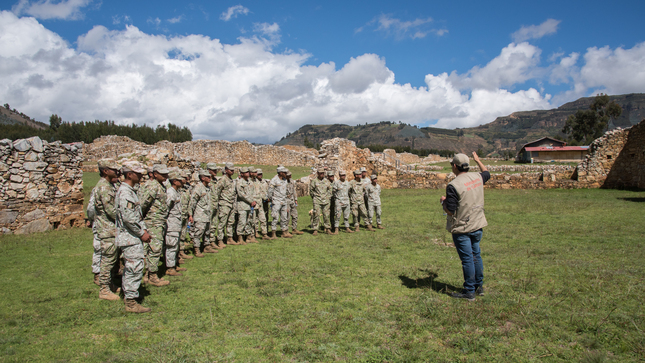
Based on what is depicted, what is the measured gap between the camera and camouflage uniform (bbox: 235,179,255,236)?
8.80 meters

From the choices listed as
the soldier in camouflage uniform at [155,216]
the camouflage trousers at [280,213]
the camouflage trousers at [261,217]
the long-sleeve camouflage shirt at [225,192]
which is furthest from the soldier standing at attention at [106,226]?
the camouflage trousers at [280,213]

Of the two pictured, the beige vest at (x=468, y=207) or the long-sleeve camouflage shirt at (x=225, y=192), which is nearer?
the beige vest at (x=468, y=207)

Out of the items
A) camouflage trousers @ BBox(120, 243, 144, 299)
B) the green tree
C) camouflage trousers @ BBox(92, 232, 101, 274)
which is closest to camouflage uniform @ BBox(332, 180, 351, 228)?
camouflage trousers @ BBox(92, 232, 101, 274)

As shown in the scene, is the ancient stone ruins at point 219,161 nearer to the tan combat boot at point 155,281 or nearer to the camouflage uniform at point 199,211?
the camouflage uniform at point 199,211

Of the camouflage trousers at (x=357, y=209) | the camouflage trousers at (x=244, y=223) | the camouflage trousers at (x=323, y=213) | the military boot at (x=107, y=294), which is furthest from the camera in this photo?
the camouflage trousers at (x=357, y=209)

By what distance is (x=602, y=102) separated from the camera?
197 feet

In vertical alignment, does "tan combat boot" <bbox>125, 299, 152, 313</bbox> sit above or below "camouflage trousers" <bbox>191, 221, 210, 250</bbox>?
below

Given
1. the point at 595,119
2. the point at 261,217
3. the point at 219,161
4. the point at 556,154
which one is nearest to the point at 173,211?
the point at 261,217

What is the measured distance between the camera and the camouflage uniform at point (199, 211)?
25.1 feet

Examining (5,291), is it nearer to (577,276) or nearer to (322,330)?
(322,330)

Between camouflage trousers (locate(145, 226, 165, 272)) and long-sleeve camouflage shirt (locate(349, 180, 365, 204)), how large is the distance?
5.98m

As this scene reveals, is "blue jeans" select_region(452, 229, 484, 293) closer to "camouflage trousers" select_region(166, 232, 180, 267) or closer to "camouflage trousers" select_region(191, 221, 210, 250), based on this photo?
"camouflage trousers" select_region(166, 232, 180, 267)

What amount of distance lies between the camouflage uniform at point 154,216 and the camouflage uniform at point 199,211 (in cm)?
141

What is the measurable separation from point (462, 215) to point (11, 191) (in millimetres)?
11905
